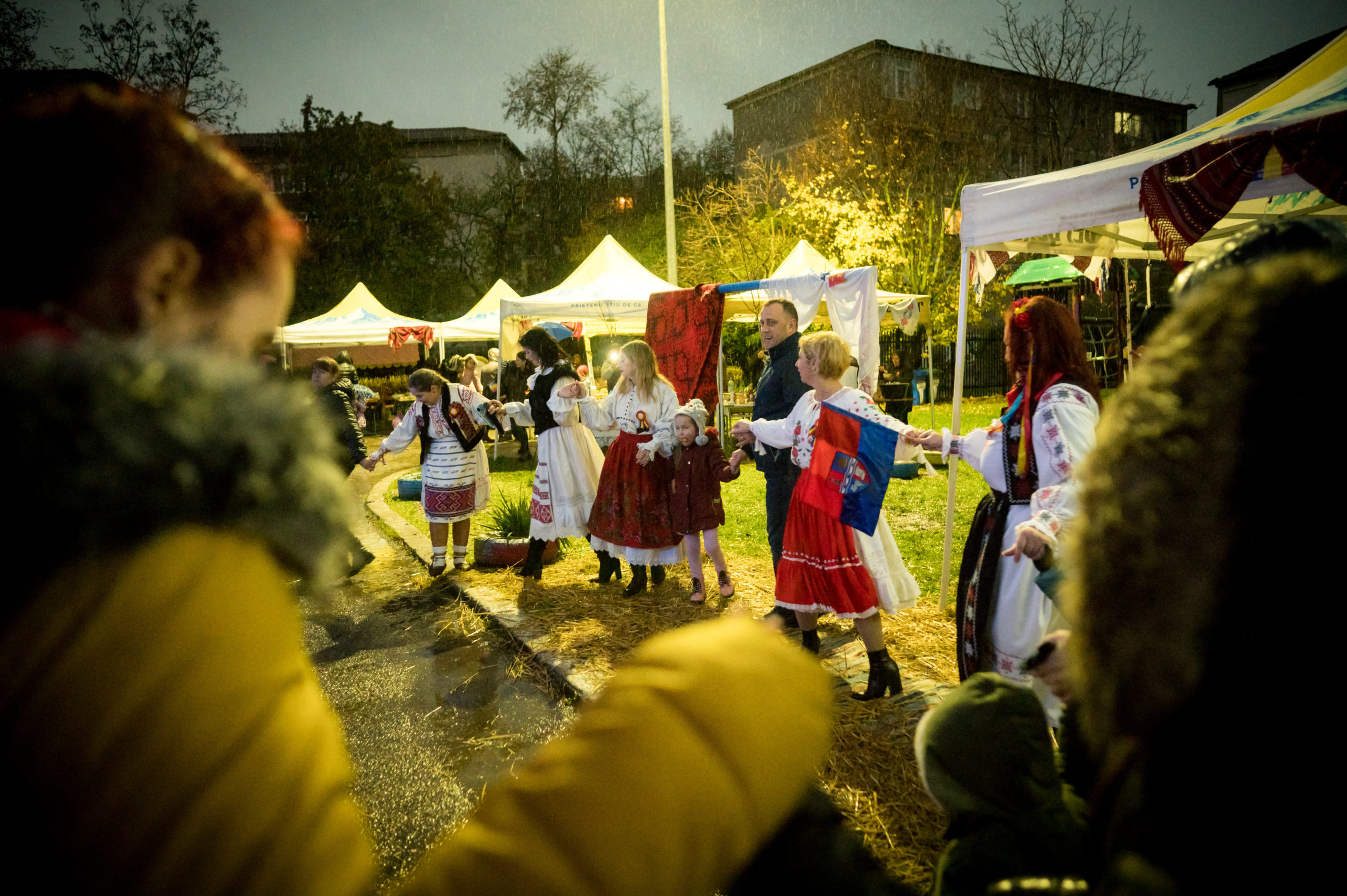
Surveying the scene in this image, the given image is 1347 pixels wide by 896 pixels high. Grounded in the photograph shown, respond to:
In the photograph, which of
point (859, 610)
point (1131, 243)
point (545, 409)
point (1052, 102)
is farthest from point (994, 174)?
point (859, 610)

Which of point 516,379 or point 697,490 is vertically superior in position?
point 516,379

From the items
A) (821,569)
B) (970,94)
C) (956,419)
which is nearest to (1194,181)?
(956,419)

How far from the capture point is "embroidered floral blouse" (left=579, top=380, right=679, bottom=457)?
5820mm

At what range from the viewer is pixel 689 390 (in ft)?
24.9

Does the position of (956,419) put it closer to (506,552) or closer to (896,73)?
(506,552)

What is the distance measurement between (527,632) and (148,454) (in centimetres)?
493

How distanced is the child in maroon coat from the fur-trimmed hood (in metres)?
4.98

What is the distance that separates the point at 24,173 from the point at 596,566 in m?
6.53

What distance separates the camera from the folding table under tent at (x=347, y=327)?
50.9 feet

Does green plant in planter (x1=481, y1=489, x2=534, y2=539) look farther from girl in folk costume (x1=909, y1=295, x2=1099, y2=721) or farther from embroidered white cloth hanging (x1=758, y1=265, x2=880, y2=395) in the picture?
girl in folk costume (x1=909, y1=295, x2=1099, y2=721)

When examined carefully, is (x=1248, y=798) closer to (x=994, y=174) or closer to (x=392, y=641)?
(x=392, y=641)

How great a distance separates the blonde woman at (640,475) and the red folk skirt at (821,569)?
2.02 meters

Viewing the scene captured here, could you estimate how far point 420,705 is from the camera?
4.27m

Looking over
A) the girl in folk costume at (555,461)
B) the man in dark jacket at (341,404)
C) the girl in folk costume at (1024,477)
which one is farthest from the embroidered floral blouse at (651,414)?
the man in dark jacket at (341,404)
